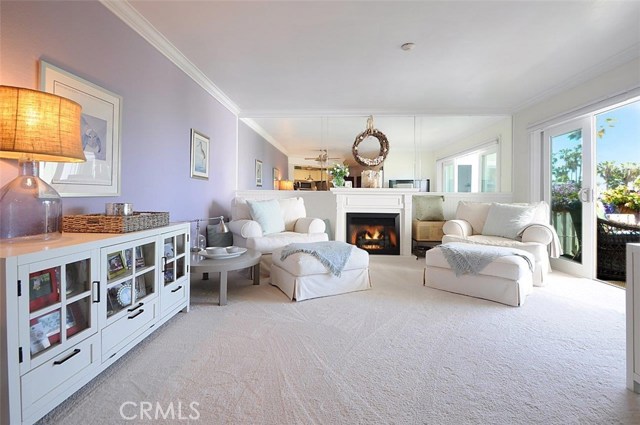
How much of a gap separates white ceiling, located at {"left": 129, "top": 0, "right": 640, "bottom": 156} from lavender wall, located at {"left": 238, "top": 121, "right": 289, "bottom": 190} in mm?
679

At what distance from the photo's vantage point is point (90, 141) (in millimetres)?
1969

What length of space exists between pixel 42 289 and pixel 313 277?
1.85 meters

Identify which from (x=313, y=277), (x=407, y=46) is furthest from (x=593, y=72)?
(x=313, y=277)

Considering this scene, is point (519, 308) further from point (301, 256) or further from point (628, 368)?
point (301, 256)

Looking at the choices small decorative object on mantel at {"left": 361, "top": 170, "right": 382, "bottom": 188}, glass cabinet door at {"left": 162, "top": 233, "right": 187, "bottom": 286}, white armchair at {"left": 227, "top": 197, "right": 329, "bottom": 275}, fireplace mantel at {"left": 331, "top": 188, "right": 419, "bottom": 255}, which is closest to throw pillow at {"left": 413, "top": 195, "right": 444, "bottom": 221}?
fireplace mantel at {"left": 331, "top": 188, "right": 419, "bottom": 255}

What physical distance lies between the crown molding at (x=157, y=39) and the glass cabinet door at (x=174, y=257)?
1.71m

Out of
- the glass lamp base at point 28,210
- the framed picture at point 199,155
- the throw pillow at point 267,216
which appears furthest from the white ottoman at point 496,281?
the glass lamp base at point 28,210

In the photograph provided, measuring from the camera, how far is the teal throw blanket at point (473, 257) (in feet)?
8.65

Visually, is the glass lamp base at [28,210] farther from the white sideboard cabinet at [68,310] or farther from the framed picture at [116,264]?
the framed picture at [116,264]

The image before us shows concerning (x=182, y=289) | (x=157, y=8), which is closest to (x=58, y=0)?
(x=157, y=8)

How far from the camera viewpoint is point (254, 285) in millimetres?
3020

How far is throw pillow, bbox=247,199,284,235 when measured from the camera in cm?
362

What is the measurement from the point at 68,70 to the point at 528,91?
4.85m

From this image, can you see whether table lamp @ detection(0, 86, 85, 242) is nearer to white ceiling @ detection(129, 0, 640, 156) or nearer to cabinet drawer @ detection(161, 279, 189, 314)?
cabinet drawer @ detection(161, 279, 189, 314)
